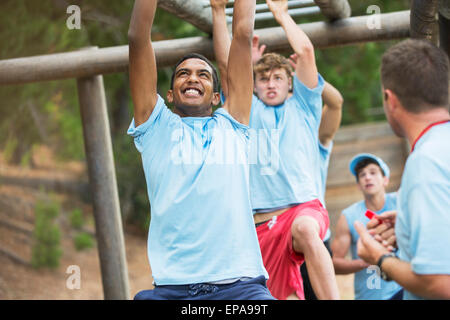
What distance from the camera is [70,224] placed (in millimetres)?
10758

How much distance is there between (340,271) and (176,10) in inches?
85.0

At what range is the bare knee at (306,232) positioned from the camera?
9.62ft

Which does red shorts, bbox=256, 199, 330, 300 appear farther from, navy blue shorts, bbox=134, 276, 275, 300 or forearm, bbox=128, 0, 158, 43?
forearm, bbox=128, 0, 158, 43

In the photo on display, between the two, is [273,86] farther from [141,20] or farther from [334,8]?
[141,20]

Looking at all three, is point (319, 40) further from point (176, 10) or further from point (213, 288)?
point (213, 288)

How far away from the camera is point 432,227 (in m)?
1.59

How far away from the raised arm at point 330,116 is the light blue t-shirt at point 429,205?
1.99 metres

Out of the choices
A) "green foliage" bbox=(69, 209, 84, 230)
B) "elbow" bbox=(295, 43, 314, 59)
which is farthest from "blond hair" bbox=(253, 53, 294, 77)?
"green foliage" bbox=(69, 209, 84, 230)

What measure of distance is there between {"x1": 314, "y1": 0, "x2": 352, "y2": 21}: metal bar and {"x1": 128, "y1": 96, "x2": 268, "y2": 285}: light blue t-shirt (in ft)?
4.43

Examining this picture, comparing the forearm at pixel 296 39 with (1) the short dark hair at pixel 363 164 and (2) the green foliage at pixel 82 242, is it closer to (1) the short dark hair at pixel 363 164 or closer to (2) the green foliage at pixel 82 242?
(1) the short dark hair at pixel 363 164

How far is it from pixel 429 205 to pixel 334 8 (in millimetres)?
2173

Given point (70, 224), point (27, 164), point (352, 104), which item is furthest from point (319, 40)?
point (27, 164)

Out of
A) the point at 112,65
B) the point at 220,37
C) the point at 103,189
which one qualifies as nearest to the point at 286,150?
the point at 220,37

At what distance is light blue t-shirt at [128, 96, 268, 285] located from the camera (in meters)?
2.22
